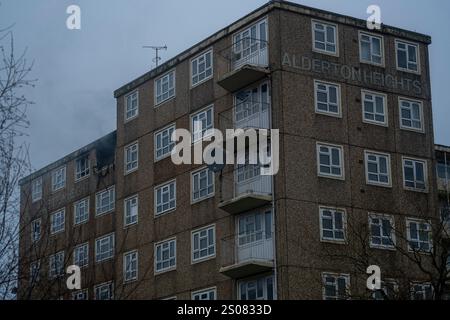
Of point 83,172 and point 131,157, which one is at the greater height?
point 83,172

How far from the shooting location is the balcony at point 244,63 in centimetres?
4653

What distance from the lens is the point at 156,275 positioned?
51844mm

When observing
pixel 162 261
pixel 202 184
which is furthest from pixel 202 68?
pixel 162 261

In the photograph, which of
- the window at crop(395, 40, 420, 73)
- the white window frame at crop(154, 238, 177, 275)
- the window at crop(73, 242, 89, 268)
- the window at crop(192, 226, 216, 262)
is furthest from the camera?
the window at crop(73, 242, 89, 268)

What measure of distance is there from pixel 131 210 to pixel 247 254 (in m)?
11.7

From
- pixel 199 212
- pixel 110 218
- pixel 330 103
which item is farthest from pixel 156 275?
pixel 330 103

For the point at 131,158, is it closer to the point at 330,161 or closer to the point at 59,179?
the point at 59,179

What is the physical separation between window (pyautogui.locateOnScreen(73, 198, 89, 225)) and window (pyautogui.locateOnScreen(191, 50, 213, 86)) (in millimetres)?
14328

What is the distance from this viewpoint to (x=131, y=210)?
55312 millimetres

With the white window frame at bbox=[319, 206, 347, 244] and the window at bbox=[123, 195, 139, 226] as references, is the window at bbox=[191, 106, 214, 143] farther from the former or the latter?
the white window frame at bbox=[319, 206, 347, 244]

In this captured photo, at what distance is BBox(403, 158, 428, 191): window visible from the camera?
4916cm

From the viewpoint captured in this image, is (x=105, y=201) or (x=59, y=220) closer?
(x=105, y=201)

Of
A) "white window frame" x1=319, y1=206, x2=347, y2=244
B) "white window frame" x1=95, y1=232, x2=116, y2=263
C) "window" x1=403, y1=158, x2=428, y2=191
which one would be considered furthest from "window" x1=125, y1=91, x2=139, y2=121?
"window" x1=403, y1=158, x2=428, y2=191
